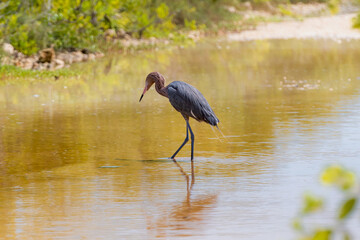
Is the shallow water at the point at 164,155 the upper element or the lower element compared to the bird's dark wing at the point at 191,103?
lower

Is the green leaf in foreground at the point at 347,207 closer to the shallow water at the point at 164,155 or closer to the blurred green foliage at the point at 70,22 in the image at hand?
the shallow water at the point at 164,155

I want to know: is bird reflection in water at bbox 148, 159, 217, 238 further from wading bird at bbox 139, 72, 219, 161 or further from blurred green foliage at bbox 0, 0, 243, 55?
blurred green foliage at bbox 0, 0, 243, 55

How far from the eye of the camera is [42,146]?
8.88m

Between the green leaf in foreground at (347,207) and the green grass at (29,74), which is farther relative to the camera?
the green grass at (29,74)

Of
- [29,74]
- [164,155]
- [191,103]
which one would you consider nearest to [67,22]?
[29,74]

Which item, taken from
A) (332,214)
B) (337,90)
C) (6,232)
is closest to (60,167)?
(6,232)

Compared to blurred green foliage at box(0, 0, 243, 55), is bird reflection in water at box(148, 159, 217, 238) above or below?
below

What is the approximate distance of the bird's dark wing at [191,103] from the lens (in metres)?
7.58

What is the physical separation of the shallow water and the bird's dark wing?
50 centimetres

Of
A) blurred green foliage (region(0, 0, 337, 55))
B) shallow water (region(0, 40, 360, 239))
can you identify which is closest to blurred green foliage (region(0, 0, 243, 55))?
blurred green foliage (region(0, 0, 337, 55))

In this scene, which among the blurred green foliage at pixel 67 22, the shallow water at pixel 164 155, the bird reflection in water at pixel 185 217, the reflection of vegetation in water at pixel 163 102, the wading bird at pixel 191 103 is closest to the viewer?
the bird reflection in water at pixel 185 217

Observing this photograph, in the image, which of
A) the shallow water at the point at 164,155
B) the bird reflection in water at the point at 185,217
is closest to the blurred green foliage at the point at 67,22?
the shallow water at the point at 164,155

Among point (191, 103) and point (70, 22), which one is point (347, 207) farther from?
point (70, 22)

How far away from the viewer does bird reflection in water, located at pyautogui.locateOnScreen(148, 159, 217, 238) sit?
17.0ft
